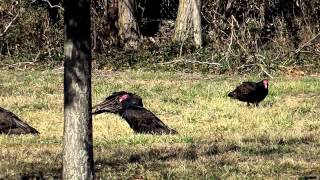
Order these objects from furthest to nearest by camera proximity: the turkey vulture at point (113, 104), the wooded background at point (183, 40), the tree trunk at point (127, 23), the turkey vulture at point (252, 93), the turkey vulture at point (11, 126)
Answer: the tree trunk at point (127, 23) → the wooded background at point (183, 40) → the turkey vulture at point (252, 93) → the turkey vulture at point (113, 104) → the turkey vulture at point (11, 126)

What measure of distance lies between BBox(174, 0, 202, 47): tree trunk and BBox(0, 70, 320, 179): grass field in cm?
608

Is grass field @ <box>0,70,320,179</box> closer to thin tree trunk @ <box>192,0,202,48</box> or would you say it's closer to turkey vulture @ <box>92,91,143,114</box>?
turkey vulture @ <box>92,91,143,114</box>

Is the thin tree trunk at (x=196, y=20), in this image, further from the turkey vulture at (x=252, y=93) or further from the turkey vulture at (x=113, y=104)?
the turkey vulture at (x=113, y=104)

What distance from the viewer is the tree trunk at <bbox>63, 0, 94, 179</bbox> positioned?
577 centimetres

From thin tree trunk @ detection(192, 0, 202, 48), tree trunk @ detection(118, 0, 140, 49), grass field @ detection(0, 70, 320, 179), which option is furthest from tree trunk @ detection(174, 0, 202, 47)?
grass field @ detection(0, 70, 320, 179)

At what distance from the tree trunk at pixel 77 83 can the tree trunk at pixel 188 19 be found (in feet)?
62.7

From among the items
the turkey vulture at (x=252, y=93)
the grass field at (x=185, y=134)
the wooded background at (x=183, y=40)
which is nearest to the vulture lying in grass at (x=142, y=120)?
the grass field at (x=185, y=134)

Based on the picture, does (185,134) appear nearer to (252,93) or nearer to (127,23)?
(252,93)

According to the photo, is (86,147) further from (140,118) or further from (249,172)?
(140,118)


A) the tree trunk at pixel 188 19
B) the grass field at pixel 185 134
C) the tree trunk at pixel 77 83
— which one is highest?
the tree trunk at pixel 188 19

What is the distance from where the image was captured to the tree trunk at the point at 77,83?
5.77 m

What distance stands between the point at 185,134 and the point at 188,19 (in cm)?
1516

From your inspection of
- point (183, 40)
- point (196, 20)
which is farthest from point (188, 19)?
point (183, 40)

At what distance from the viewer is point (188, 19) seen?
2541 cm
